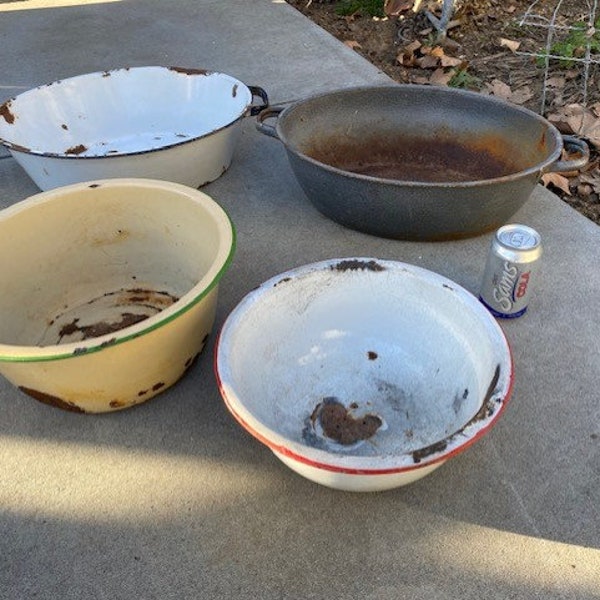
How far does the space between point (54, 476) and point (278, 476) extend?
41 cm

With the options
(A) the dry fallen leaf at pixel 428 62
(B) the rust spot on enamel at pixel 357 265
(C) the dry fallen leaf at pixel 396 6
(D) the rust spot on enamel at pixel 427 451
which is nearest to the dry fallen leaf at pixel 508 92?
(A) the dry fallen leaf at pixel 428 62

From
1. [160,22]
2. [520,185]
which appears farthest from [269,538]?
[160,22]

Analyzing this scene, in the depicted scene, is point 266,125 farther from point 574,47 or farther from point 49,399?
point 574,47

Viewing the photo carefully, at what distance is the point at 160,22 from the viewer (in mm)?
3084

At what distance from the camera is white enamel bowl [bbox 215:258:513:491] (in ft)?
3.55

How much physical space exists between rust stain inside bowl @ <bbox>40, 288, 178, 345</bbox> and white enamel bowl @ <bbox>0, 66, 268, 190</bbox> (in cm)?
35

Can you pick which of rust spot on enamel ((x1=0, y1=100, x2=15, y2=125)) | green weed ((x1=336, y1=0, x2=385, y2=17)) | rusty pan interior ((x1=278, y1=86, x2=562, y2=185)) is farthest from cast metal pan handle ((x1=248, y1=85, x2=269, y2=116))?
green weed ((x1=336, y1=0, x2=385, y2=17))

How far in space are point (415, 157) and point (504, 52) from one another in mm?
1320

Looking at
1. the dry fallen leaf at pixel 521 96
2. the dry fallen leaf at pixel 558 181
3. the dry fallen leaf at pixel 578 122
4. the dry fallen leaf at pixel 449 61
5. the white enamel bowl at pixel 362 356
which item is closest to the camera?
the white enamel bowl at pixel 362 356

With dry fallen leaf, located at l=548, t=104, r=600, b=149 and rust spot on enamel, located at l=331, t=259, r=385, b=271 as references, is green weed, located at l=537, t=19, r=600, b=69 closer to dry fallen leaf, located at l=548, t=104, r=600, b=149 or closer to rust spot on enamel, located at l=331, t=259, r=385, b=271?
dry fallen leaf, located at l=548, t=104, r=600, b=149

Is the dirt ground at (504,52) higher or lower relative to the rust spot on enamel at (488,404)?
lower

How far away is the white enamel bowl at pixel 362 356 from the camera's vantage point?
3.55ft

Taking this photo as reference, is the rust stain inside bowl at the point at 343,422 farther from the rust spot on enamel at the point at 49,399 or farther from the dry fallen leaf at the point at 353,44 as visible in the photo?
the dry fallen leaf at the point at 353,44

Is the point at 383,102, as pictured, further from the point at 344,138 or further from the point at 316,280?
the point at 316,280
